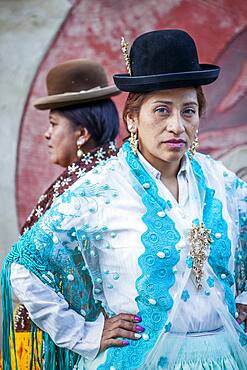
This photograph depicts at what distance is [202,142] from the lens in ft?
18.4

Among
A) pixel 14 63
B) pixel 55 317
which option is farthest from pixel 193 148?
pixel 14 63

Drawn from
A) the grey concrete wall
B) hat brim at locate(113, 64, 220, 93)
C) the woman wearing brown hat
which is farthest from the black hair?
the grey concrete wall

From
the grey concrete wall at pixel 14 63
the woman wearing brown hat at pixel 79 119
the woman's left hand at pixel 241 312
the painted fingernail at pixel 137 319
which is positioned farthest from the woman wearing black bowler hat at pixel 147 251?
the grey concrete wall at pixel 14 63

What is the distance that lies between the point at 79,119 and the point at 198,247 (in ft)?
4.10

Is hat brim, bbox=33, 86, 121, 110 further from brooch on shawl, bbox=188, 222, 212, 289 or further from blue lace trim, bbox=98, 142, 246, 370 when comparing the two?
brooch on shawl, bbox=188, 222, 212, 289

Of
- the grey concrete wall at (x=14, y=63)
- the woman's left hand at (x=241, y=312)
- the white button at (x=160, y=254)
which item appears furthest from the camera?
the grey concrete wall at (x=14, y=63)

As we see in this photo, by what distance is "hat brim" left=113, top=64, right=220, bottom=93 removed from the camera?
3273 mm

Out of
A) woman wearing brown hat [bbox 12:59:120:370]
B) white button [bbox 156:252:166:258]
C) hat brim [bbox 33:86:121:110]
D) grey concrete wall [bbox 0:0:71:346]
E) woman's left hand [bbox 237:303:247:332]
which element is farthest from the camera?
grey concrete wall [bbox 0:0:71:346]

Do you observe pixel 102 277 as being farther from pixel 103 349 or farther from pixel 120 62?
pixel 120 62

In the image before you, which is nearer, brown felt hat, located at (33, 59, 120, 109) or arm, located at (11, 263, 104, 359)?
arm, located at (11, 263, 104, 359)

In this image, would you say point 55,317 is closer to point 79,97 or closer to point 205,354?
point 205,354

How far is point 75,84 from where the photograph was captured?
14.6ft

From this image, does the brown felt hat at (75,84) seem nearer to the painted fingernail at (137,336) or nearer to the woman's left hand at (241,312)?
the woman's left hand at (241,312)

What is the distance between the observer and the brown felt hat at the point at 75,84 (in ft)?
14.3
